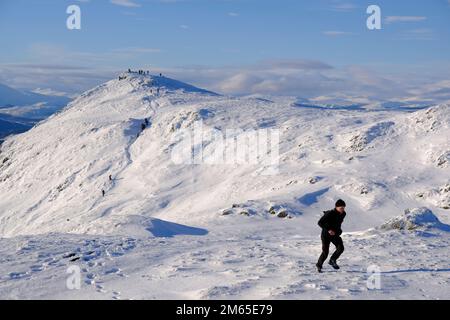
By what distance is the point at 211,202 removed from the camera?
4225 centimetres

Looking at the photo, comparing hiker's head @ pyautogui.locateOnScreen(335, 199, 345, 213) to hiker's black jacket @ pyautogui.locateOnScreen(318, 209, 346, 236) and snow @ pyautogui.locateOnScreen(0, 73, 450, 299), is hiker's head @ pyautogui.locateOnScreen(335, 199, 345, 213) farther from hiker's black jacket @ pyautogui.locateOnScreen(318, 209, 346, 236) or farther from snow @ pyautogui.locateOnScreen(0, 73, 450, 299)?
snow @ pyautogui.locateOnScreen(0, 73, 450, 299)

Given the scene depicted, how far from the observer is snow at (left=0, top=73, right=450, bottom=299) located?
41.8 ft

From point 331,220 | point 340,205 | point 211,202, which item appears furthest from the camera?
point 211,202

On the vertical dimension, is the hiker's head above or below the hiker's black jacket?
above

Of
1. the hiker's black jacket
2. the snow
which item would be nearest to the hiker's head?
the hiker's black jacket

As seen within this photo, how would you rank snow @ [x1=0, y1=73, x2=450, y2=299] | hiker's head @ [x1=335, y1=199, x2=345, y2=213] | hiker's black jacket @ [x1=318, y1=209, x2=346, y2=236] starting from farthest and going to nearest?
snow @ [x1=0, y1=73, x2=450, y2=299] < hiker's black jacket @ [x1=318, y1=209, x2=346, y2=236] < hiker's head @ [x1=335, y1=199, x2=345, y2=213]

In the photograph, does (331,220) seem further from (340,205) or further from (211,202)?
(211,202)

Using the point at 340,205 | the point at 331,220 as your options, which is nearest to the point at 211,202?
the point at 331,220

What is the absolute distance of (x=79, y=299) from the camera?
1116 cm

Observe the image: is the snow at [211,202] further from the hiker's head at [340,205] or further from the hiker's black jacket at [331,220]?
the hiker's head at [340,205]

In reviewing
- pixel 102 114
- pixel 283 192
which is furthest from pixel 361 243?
pixel 102 114

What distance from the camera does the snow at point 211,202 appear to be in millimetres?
12727

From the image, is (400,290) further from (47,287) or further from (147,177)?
(147,177)

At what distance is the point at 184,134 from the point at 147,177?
1160cm
